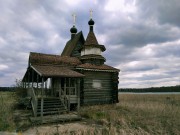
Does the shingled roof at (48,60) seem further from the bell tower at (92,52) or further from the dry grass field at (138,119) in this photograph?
the dry grass field at (138,119)

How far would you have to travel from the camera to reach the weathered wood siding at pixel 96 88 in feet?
59.1

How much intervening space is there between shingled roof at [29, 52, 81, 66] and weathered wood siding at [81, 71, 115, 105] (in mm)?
2106

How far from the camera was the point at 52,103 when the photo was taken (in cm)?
1430

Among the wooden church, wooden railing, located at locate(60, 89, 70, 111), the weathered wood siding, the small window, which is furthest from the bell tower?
wooden railing, located at locate(60, 89, 70, 111)

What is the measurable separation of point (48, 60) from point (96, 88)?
552cm

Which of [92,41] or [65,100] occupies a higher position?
[92,41]

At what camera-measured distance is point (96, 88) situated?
18.8 metres

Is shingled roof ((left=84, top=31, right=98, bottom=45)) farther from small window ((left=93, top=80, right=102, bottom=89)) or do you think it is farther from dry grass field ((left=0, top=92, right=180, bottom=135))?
dry grass field ((left=0, top=92, right=180, bottom=135))

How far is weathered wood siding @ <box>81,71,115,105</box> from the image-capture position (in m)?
18.0

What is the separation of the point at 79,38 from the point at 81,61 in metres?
5.03

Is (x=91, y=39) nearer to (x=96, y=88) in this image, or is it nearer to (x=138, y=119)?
(x=96, y=88)

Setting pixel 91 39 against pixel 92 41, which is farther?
pixel 91 39

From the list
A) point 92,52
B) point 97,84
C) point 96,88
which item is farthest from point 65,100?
point 92,52

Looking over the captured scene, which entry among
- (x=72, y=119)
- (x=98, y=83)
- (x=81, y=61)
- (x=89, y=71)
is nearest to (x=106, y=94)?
(x=98, y=83)
